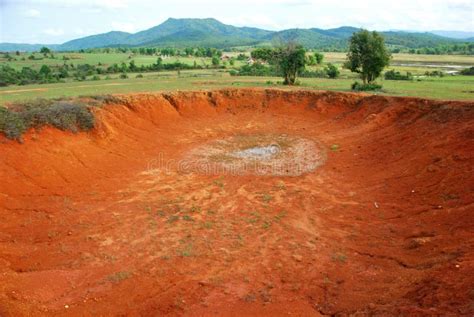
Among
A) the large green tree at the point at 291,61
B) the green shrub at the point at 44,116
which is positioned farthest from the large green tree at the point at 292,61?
the green shrub at the point at 44,116

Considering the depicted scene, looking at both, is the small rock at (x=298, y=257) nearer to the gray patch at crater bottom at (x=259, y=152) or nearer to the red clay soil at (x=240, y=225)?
the red clay soil at (x=240, y=225)

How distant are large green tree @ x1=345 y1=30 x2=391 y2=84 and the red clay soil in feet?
22.6

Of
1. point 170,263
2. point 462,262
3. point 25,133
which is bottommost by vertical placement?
point 170,263

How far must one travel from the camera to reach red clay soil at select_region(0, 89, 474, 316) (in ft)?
27.9

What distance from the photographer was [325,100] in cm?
2625

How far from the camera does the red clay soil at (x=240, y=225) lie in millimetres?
8508

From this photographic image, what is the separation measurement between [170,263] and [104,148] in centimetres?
1064

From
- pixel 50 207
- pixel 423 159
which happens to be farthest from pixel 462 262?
pixel 50 207

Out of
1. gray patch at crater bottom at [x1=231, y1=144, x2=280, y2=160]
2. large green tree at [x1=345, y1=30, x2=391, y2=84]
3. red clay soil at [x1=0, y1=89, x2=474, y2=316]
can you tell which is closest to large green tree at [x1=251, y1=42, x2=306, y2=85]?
large green tree at [x1=345, y1=30, x2=391, y2=84]

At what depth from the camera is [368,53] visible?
28.0m

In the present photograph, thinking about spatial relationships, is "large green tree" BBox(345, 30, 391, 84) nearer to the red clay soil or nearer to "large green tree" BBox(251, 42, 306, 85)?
"large green tree" BBox(251, 42, 306, 85)

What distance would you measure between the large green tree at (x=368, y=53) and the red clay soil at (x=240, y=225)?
6.89 meters

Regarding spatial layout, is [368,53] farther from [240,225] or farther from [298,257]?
[298,257]

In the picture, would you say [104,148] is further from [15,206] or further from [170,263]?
[170,263]
